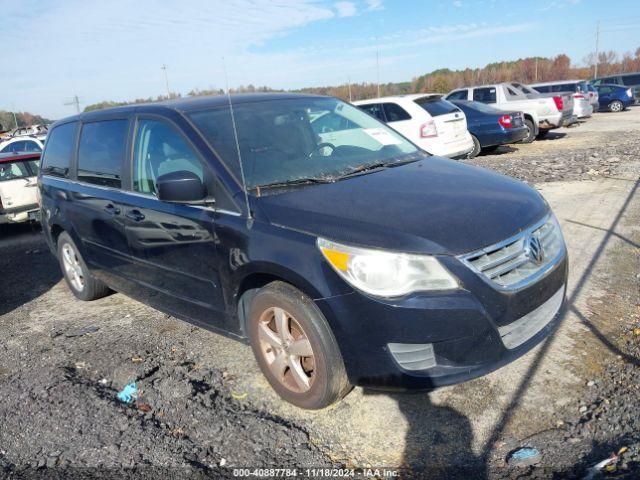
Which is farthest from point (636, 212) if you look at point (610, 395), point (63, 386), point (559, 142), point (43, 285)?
point (559, 142)

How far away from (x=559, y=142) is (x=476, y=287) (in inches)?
575

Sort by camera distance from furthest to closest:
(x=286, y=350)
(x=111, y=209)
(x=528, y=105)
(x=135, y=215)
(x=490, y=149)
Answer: (x=528, y=105), (x=490, y=149), (x=111, y=209), (x=135, y=215), (x=286, y=350)

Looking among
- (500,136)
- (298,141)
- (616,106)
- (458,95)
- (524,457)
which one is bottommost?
(616,106)

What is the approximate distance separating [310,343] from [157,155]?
1.91 m

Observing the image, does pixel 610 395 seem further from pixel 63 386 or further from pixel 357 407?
pixel 63 386

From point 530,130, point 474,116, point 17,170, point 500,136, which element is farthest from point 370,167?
point 530,130

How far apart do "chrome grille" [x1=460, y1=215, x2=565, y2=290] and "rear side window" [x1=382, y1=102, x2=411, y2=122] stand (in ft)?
27.7

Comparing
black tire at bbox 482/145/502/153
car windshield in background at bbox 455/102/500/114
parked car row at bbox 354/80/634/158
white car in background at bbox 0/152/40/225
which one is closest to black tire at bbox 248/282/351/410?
white car in background at bbox 0/152/40/225

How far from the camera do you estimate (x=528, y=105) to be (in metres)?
16.1

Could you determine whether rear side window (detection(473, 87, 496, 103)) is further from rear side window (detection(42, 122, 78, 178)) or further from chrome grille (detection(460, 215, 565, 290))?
chrome grille (detection(460, 215, 565, 290))

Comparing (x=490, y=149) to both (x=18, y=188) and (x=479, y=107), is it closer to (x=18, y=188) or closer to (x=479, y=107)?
(x=479, y=107)

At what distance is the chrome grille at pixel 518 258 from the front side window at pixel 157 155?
1.85 metres

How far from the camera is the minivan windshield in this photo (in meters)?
3.51

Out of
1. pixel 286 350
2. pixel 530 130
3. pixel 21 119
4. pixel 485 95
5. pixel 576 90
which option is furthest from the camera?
pixel 21 119
